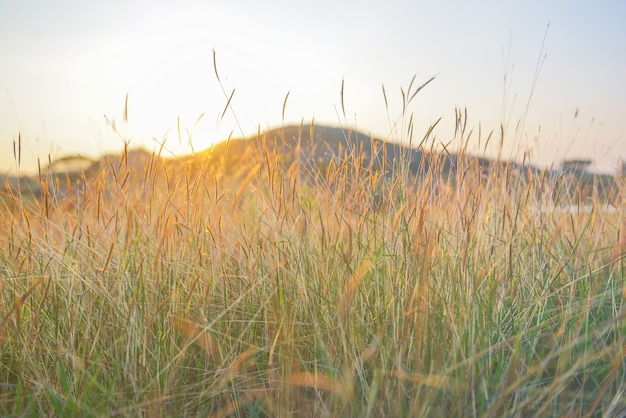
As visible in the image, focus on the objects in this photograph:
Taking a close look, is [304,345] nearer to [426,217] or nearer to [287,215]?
[287,215]

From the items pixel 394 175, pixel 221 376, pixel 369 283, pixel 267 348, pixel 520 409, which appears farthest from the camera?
pixel 394 175

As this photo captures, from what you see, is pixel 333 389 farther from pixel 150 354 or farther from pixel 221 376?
pixel 150 354

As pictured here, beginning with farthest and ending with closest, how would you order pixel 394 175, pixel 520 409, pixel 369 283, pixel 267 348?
pixel 394 175
pixel 369 283
pixel 267 348
pixel 520 409

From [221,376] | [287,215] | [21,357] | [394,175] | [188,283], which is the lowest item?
[21,357]

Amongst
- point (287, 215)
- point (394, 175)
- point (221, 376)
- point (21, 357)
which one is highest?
point (394, 175)

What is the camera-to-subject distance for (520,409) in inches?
64.1

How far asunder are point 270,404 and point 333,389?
19cm

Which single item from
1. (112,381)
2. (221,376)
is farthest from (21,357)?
(221,376)

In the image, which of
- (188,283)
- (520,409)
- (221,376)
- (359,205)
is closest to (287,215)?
(359,205)

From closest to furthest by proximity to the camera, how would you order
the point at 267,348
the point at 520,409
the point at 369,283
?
the point at 520,409 < the point at 267,348 < the point at 369,283

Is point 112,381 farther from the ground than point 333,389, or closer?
closer

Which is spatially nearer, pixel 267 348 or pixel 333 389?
pixel 333 389

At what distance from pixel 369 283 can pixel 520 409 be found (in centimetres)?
64

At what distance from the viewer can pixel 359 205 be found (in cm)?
217
